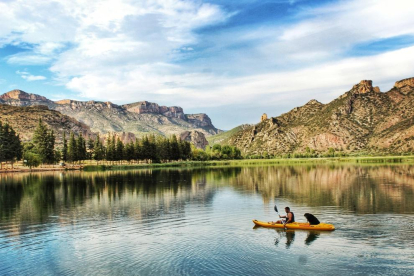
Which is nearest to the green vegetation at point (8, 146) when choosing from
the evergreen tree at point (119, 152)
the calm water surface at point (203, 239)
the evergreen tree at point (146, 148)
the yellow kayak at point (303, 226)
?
the evergreen tree at point (119, 152)

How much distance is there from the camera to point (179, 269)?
2003 centimetres

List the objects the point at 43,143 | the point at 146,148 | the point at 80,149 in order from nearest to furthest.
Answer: the point at 43,143 → the point at 80,149 → the point at 146,148

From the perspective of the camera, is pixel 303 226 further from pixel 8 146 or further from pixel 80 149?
pixel 80 149

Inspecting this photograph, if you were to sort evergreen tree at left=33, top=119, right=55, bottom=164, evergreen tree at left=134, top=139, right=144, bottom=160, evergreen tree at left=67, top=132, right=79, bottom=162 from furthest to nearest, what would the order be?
1. evergreen tree at left=134, top=139, right=144, bottom=160
2. evergreen tree at left=67, top=132, right=79, bottom=162
3. evergreen tree at left=33, top=119, right=55, bottom=164

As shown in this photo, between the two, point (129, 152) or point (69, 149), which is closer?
point (69, 149)

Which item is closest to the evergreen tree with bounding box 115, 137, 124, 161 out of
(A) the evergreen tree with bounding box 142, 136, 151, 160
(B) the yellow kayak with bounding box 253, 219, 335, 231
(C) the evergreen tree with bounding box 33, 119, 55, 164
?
(A) the evergreen tree with bounding box 142, 136, 151, 160

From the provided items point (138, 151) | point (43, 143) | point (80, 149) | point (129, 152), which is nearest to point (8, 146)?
point (43, 143)

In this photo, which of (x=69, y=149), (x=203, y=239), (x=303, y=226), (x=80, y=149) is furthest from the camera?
(x=80, y=149)

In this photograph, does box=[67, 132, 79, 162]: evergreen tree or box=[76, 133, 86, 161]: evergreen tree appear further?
box=[76, 133, 86, 161]: evergreen tree

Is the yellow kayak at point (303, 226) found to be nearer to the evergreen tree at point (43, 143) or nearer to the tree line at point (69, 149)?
the tree line at point (69, 149)

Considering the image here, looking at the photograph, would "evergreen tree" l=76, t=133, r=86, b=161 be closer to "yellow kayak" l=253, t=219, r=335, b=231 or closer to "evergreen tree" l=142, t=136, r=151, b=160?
"evergreen tree" l=142, t=136, r=151, b=160

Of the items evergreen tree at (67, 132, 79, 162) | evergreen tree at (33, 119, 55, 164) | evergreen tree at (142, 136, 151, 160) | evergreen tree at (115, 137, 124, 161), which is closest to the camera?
evergreen tree at (33, 119, 55, 164)

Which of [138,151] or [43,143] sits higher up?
[43,143]

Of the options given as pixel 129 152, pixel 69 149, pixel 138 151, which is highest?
pixel 69 149
